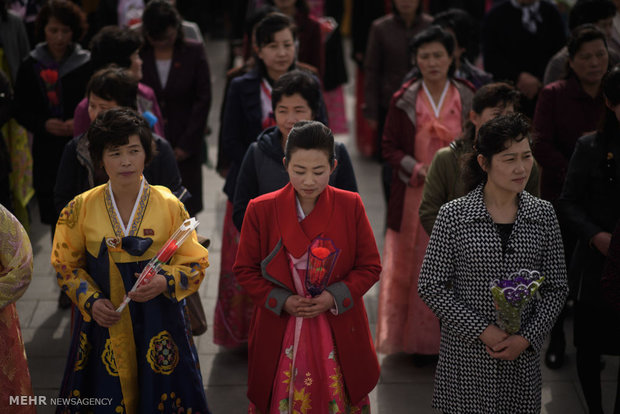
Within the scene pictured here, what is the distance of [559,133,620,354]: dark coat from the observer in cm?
418

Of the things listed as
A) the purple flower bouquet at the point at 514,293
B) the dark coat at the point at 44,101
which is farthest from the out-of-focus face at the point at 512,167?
the dark coat at the point at 44,101

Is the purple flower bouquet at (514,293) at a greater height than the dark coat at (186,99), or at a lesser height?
lesser

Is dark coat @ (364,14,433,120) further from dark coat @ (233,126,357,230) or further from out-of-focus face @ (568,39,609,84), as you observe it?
dark coat @ (233,126,357,230)

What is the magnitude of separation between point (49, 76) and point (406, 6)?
3.18m

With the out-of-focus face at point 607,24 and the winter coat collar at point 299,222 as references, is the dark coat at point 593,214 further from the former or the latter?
the out-of-focus face at point 607,24

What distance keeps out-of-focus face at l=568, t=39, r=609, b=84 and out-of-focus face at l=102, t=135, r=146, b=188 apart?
2.72m

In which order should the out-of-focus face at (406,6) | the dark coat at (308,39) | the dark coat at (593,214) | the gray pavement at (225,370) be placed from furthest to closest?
the dark coat at (308,39) → the out-of-focus face at (406,6) → the gray pavement at (225,370) → the dark coat at (593,214)

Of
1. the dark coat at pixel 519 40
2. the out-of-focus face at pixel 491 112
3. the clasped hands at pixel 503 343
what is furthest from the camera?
the dark coat at pixel 519 40

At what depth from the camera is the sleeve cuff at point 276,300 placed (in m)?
3.58

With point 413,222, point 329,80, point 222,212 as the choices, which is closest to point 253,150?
point 413,222

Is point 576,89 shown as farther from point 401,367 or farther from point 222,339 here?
point 222,339

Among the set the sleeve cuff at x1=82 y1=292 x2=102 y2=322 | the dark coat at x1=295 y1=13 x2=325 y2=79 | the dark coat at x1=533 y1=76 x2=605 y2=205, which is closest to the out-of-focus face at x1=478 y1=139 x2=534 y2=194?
the dark coat at x1=533 y1=76 x2=605 y2=205

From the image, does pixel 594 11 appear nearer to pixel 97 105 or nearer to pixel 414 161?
pixel 414 161

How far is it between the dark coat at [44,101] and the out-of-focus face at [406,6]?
9.41 feet
